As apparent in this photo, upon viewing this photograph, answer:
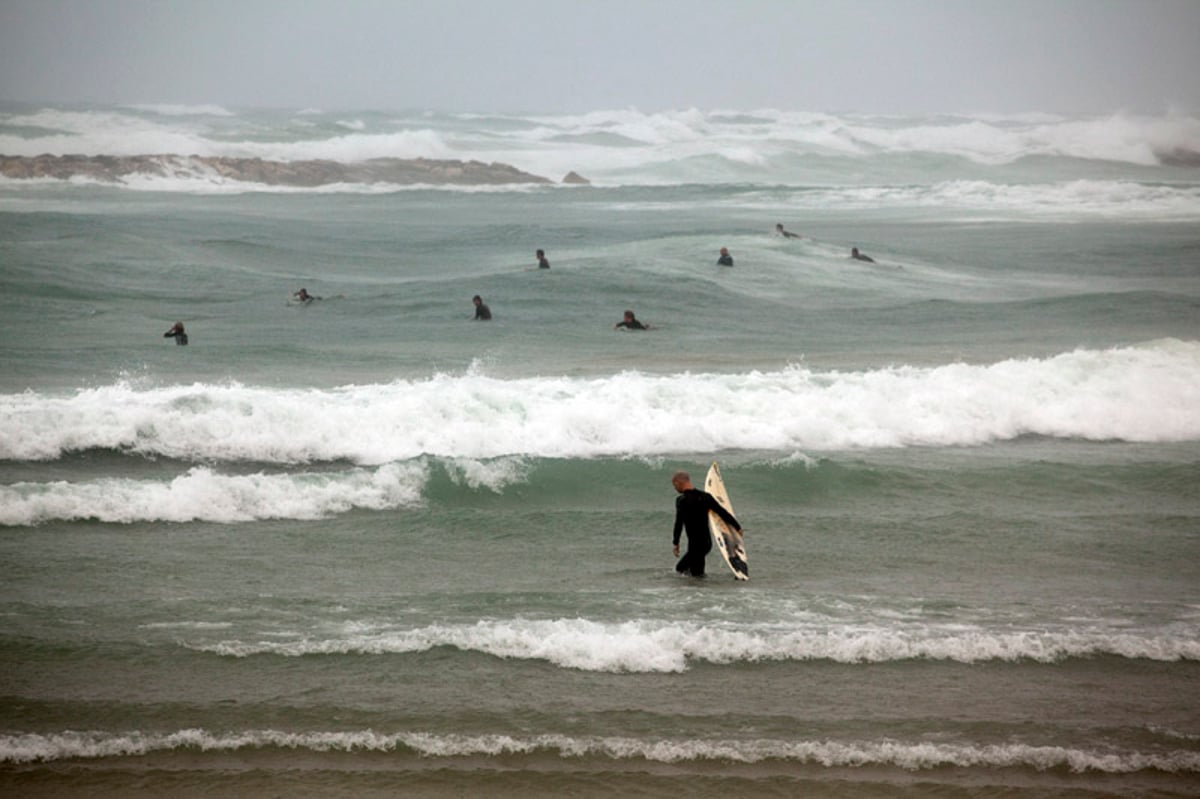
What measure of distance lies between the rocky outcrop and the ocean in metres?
13.3

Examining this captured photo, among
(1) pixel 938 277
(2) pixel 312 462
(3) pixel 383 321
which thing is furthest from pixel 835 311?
(2) pixel 312 462

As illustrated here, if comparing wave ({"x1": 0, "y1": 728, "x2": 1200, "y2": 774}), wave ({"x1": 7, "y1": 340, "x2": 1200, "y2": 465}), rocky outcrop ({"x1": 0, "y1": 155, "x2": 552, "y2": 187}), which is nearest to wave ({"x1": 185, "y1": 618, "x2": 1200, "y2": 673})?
wave ({"x1": 0, "y1": 728, "x2": 1200, "y2": 774})

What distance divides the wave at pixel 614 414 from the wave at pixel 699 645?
213 inches

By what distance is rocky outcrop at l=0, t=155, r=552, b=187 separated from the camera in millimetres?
43500

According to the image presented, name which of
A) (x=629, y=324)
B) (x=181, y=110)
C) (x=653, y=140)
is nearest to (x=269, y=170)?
(x=181, y=110)

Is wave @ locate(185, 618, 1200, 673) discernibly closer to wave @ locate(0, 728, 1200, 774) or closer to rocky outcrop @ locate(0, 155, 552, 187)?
wave @ locate(0, 728, 1200, 774)

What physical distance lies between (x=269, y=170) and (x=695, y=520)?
1791 inches

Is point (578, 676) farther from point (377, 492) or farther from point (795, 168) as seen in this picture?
point (795, 168)

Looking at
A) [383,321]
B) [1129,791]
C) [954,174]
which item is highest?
[954,174]

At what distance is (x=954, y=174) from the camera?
2399 inches

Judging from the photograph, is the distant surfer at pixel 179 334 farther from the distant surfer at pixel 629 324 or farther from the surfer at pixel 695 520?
the surfer at pixel 695 520

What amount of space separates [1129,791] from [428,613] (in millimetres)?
4878

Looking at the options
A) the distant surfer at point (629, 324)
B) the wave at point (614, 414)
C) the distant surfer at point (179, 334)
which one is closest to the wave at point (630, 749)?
the wave at point (614, 414)

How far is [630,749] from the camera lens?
6.98 m
